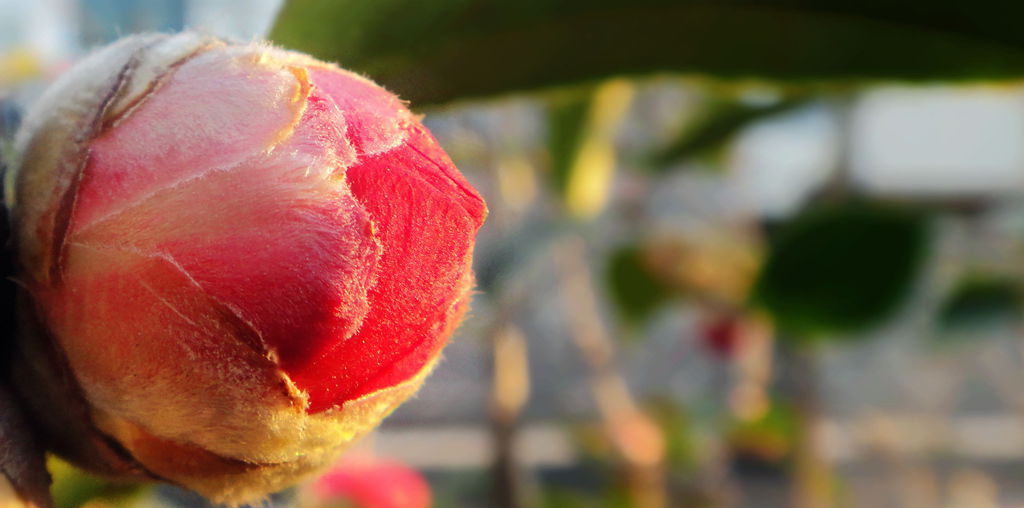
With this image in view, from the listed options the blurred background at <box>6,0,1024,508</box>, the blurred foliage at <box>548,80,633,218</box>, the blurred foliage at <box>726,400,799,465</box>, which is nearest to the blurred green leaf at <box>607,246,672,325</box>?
the blurred background at <box>6,0,1024,508</box>

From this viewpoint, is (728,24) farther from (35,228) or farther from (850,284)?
(850,284)

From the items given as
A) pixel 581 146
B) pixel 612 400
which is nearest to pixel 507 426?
pixel 612 400

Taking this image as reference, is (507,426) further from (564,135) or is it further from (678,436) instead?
(678,436)

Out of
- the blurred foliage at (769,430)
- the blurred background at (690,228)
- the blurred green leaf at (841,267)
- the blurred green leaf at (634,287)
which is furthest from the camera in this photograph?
the blurred foliage at (769,430)

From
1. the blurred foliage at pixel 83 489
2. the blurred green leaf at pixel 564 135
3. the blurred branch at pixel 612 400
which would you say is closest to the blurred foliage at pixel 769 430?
the blurred branch at pixel 612 400

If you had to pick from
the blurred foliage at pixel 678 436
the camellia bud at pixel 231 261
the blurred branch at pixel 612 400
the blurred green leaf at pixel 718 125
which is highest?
the blurred green leaf at pixel 718 125

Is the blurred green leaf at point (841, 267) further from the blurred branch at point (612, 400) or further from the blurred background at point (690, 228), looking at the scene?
the blurred branch at point (612, 400)
